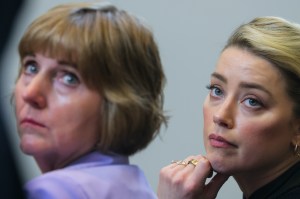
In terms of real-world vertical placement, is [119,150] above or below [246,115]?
above

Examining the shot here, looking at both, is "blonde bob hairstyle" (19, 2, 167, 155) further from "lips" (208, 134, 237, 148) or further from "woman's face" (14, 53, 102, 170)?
"lips" (208, 134, 237, 148)

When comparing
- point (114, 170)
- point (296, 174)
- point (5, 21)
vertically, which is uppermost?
point (5, 21)

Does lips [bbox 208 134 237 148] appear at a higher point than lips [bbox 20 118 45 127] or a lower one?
lower

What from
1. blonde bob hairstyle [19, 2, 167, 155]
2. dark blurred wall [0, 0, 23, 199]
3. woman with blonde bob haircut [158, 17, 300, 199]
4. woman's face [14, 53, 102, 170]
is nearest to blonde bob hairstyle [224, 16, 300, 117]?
woman with blonde bob haircut [158, 17, 300, 199]

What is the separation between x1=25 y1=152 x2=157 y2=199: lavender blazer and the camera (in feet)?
2.08

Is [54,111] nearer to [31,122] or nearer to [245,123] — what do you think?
[31,122]

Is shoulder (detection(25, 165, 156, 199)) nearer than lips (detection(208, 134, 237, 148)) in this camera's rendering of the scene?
Yes

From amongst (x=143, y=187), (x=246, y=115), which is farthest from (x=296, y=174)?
(x=143, y=187)

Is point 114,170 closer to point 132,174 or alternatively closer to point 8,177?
point 132,174

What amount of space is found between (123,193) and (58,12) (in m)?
0.27

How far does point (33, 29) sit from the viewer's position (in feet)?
2.41

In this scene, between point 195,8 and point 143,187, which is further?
point 195,8

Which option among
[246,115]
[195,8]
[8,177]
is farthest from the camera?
[195,8]

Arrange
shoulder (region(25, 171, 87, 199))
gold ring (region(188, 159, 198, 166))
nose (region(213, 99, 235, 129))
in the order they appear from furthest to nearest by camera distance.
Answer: gold ring (region(188, 159, 198, 166))
nose (region(213, 99, 235, 129))
shoulder (region(25, 171, 87, 199))
